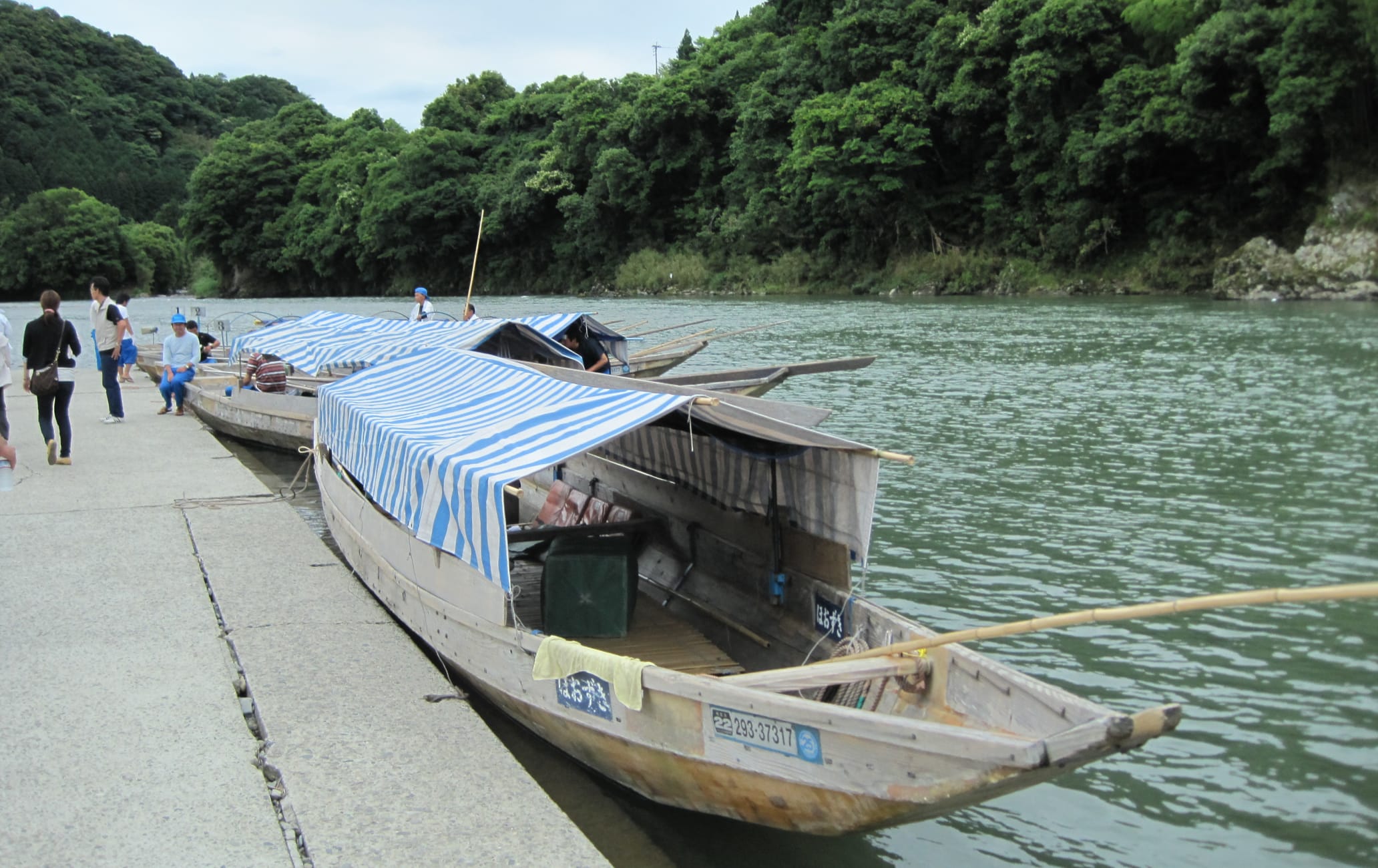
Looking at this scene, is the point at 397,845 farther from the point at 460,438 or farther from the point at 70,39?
the point at 70,39

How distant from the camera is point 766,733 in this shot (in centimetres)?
479

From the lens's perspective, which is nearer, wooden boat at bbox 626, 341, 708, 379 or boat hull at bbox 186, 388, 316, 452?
boat hull at bbox 186, 388, 316, 452

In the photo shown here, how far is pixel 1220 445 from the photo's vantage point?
46.6ft

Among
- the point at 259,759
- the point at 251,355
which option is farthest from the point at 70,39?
the point at 259,759

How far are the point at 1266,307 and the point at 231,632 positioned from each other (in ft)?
106

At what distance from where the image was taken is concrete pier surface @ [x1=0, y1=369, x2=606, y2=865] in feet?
14.3

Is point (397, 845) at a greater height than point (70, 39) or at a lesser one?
lesser

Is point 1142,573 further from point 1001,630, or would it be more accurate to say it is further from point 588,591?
point 1001,630

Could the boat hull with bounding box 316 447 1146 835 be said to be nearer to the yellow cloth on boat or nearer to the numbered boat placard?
the yellow cloth on boat

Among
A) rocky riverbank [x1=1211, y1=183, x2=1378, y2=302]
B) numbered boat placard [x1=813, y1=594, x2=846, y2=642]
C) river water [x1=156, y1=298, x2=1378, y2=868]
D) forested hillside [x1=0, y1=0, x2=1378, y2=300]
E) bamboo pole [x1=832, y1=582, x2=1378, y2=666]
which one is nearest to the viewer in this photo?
bamboo pole [x1=832, y1=582, x2=1378, y2=666]

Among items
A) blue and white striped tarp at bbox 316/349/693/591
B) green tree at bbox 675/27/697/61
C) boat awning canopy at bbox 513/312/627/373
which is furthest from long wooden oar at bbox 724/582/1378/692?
green tree at bbox 675/27/697/61

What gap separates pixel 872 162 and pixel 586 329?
34081 mm

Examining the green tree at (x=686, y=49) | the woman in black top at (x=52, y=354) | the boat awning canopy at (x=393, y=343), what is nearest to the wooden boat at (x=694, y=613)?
the woman in black top at (x=52, y=354)

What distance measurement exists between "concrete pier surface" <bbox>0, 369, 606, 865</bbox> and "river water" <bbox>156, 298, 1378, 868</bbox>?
3.92ft
